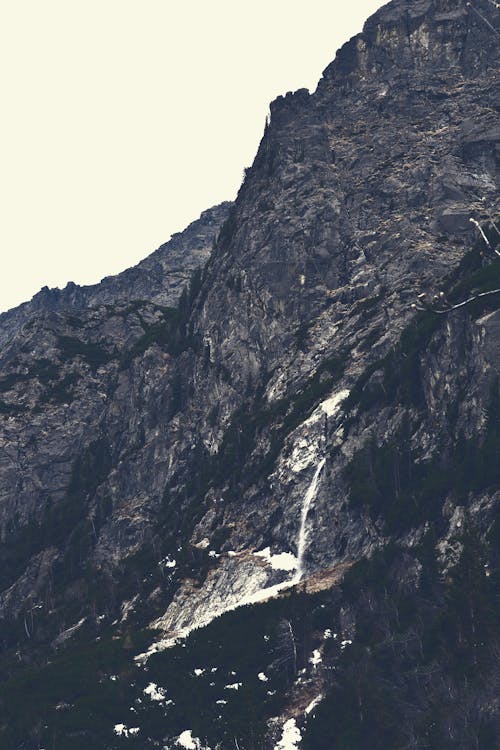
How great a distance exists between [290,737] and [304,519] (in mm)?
46560

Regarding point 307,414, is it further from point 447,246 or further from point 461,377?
point 447,246

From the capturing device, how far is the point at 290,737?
93.9m

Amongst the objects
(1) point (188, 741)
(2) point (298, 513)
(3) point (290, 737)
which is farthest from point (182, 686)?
(2) point (298, 513)

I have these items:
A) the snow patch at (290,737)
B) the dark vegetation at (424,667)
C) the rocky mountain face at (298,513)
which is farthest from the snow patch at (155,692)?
the dark vegetation at (424,667)

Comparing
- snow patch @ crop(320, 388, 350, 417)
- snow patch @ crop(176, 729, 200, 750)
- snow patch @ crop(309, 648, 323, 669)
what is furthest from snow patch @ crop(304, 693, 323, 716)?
snow patch @ crop(320, 388, 350, 417)

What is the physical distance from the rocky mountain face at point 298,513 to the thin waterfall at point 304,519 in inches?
20.3

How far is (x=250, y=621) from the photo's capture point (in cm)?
11462

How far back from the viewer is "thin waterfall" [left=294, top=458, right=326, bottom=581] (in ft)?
427

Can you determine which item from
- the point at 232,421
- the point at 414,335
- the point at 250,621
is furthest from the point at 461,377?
the point at 232,421

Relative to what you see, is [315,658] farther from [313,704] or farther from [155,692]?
[155,692]

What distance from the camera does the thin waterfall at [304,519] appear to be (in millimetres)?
130000

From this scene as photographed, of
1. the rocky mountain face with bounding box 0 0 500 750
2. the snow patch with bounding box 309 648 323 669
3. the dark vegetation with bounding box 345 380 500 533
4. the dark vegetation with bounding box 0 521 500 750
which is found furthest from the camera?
the dark vegetation with bounding box 345 380 500 533

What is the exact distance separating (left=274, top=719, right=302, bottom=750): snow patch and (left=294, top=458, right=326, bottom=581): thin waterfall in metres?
32.3

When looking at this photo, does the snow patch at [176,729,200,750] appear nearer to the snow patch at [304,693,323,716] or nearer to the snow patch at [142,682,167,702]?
the snow patch at [142,682,167,702]
